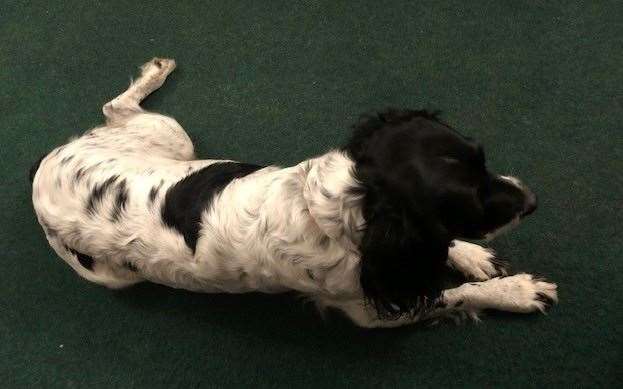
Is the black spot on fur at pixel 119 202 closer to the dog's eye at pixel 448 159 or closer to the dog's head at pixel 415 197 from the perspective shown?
the dog's head at pixel 415 197

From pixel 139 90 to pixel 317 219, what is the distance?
1782mm

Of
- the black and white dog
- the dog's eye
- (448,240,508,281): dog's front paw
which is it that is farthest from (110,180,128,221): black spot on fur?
(448,240,508,281): dog's front paw

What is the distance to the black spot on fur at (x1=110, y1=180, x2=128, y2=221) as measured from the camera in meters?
2.05

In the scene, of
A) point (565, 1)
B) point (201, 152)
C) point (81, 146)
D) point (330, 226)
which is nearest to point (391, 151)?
point (330, 226)

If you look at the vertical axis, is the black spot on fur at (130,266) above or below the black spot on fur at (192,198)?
below

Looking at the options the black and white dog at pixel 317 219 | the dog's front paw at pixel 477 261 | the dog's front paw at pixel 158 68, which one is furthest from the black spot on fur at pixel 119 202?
the dog's front paw at pixel 477 261

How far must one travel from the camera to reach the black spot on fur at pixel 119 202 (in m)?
2.05

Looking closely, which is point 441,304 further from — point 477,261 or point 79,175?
point 79,175

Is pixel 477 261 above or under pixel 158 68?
under

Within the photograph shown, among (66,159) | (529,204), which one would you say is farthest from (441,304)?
(66,159)

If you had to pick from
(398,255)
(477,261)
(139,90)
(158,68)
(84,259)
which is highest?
(158,68)

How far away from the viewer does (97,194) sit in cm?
209

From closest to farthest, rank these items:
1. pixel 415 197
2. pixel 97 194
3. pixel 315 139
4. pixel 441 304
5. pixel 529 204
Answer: pixel 415 197 < pixel 529 204 < pixel 97 194 < pixel 441 304 < pixel 315 139

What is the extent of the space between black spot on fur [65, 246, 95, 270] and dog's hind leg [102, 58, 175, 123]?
0.93 m
